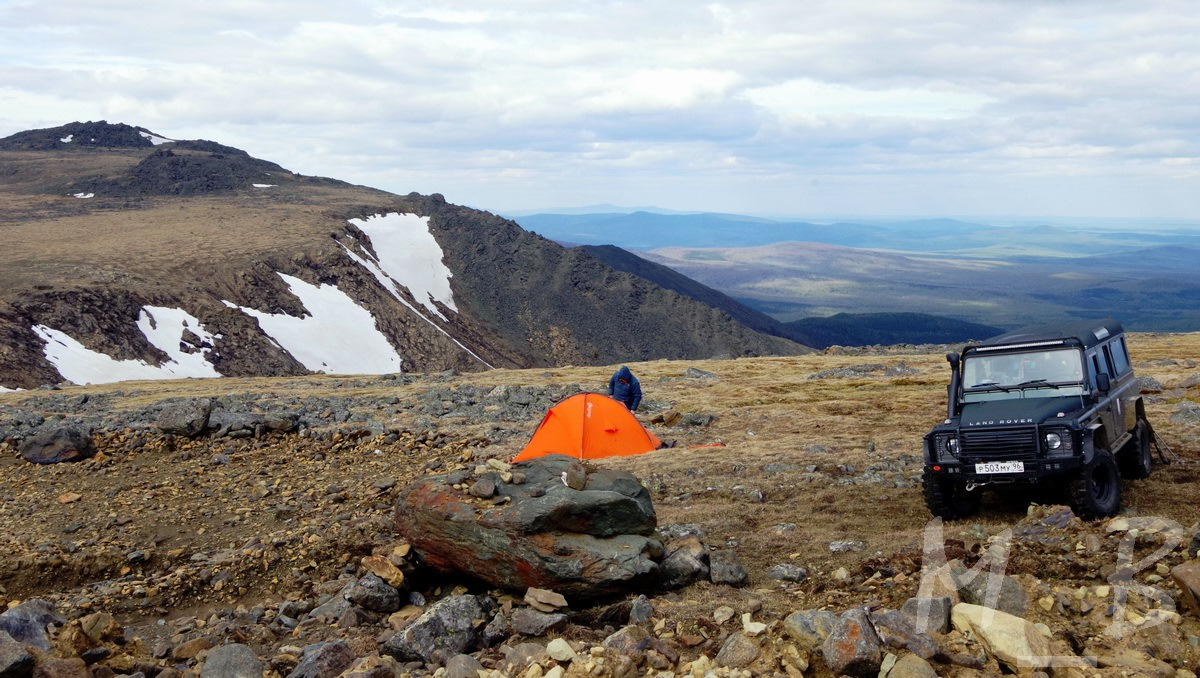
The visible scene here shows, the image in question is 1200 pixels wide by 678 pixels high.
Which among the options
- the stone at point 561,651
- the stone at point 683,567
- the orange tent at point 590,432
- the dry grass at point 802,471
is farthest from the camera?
the orange tent at point 590,432

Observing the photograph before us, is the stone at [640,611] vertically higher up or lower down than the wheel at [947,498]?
lower down

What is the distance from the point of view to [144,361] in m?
43.7

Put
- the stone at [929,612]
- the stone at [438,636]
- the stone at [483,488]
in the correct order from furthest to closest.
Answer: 1. the stone at [483,488]
2. the stone at [438,636]
3. the stone at [929,612]

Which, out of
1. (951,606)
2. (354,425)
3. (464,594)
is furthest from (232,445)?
(951,606)

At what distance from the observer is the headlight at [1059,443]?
1028 centimetres

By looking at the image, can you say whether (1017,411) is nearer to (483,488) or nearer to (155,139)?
(483,488)

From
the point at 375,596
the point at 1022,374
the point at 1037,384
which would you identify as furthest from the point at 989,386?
the point at 375,596

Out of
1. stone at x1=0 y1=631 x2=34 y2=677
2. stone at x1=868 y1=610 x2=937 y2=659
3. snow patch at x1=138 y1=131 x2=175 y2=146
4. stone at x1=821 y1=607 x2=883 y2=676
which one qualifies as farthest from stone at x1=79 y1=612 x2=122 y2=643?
snow patch at x1=138 y1=131 x2=175 y2=146

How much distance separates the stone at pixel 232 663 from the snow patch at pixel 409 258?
61.7 metres

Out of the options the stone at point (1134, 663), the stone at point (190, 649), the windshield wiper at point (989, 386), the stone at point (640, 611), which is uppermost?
the windshield wiper at point (989, 386)

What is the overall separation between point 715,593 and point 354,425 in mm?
12652

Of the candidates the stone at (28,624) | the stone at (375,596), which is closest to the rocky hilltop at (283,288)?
the stone at (28,624)

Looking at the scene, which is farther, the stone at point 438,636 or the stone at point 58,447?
the stone at point 58,447

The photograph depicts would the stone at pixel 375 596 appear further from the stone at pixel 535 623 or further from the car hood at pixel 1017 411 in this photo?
the car hood at pixel 1017 411
